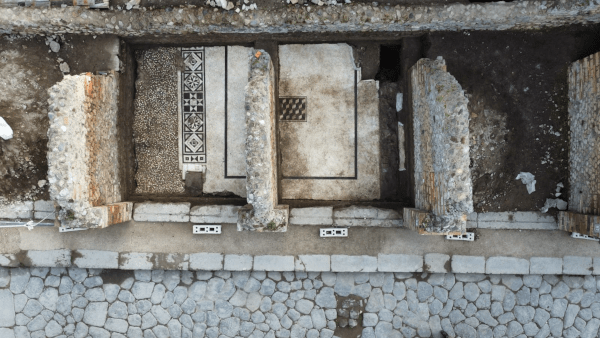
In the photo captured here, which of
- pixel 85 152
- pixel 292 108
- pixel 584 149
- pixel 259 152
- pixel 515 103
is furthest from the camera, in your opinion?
pixel 292 108

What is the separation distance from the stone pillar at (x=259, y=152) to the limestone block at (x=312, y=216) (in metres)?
0.55

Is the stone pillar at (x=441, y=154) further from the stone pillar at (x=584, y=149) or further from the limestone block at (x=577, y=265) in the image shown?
the limestone block at (x=577, y=265)

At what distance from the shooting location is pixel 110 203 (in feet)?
14.3

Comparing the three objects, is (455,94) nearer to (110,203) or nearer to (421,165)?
(421,165)

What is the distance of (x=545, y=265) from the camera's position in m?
4.53

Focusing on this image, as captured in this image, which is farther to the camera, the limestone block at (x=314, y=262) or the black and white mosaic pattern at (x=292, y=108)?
the black and white mosaic pattern at (x=292, y=108)

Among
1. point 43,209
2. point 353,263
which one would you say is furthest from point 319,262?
point 43,209

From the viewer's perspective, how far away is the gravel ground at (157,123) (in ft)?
15.8

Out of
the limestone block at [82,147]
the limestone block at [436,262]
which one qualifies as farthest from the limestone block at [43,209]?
the limestone block at [436,262]

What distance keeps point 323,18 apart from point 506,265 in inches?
143

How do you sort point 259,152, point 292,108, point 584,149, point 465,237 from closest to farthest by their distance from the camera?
point 259,152 < point 584,149 < point 465,237 < point 292,108

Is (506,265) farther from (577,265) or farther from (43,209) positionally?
(43,209)

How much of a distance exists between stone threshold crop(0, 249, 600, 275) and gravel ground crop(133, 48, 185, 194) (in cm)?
89

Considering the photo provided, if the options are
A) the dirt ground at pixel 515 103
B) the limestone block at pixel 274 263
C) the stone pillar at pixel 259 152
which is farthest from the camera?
the limestone block at pixel 274 263
